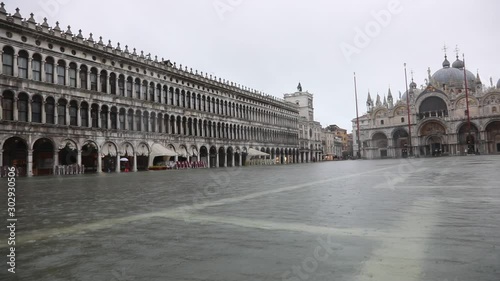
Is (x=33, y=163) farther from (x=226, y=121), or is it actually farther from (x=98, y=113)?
(x=226, y=121)

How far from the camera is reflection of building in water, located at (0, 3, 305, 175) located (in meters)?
30.8

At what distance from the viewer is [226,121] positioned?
59.6m

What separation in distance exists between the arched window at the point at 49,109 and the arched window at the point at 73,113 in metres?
1.86

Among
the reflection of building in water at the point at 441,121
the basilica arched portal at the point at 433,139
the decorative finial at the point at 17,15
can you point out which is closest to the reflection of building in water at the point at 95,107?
the decorative finial at the point at 17,15

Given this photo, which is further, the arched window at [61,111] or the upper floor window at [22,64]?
the arched window at [61,111]

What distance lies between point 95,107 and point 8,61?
29.4ft

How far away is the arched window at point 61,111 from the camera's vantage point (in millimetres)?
33906

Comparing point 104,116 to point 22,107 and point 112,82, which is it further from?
point 22,107

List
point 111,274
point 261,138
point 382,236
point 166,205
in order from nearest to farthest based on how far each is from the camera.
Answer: point 111,274
point 382,236
point 166,205
point 261,138

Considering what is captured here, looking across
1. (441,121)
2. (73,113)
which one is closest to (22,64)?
(73,113)

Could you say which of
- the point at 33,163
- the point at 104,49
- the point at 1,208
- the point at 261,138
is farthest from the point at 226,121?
the point at 1,208

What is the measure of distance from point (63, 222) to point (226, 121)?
174 ft

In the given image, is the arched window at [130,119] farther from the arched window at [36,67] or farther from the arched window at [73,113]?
the arched window at [36,67]

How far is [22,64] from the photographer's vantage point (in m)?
31.4
